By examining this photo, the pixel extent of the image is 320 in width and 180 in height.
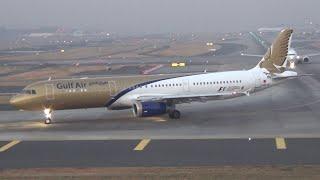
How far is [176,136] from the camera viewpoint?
36531 mm

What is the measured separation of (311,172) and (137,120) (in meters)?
19.9

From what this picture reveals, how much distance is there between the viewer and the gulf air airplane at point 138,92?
4312cm

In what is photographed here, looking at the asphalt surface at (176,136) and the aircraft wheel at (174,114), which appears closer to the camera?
the asphalt surface at (176,136)

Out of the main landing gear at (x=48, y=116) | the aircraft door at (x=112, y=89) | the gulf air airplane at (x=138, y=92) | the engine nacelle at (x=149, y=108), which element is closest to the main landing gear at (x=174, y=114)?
the gulf air airplane at (x=138, y=92)

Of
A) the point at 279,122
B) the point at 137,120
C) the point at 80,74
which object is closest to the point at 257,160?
the point at 279,122

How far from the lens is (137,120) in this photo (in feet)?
143

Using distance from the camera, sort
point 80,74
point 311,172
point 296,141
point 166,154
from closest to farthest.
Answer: point 311,172, point 166,154, point 296,141, point 80,74

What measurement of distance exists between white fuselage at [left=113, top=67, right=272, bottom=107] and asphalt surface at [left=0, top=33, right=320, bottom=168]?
1810 millimetres

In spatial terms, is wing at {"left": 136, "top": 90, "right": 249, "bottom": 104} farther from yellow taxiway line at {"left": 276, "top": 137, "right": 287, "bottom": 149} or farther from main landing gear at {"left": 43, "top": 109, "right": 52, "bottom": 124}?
yellow taxiway line at {"left": 276, "top": 137, "right": 287, "bottom": 149}

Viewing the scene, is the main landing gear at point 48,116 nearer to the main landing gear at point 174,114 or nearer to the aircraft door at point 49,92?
the aircraft door at point 49,92

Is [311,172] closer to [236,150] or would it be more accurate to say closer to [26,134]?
[236,150]

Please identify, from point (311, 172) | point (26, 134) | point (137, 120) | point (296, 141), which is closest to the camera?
point (311, 172)

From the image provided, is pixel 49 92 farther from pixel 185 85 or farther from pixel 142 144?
pixel 142 144

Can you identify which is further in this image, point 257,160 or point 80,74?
point 80,74
